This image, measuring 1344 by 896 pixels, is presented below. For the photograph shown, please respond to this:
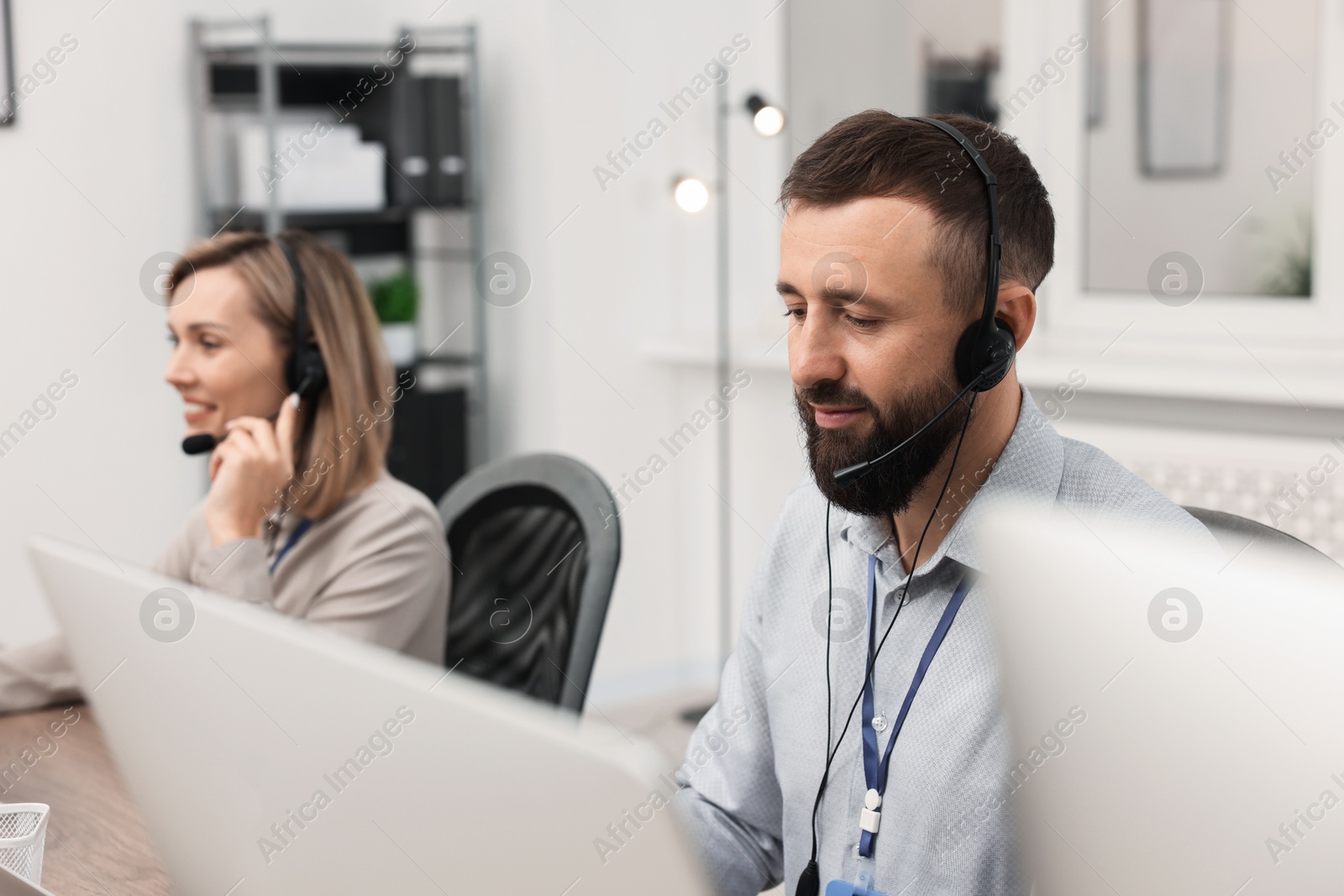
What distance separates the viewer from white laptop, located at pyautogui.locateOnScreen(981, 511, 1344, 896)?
43 centimetres

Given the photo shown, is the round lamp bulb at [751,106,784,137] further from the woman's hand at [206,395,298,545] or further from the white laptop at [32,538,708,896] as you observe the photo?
the white laptop at [32,538,708,896]

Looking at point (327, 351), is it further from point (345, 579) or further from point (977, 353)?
point (977, 353)

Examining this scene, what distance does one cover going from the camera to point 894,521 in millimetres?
1104

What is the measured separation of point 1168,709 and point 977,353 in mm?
587

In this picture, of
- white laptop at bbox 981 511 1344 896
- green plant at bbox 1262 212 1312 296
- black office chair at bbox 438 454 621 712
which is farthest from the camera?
green plant at bbox 1262 212 1312 296

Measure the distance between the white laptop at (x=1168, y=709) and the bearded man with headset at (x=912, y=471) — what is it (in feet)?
1.46

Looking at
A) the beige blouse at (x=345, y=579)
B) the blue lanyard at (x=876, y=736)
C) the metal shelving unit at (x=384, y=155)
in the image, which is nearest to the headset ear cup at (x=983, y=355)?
the blue lanyard at (x=876, y=736)

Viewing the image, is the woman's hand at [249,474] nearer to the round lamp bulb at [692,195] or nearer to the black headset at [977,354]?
the black headset at [977,354]

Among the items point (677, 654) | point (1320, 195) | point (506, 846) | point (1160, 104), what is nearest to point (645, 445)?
point (677, 654)

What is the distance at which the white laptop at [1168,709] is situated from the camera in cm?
43

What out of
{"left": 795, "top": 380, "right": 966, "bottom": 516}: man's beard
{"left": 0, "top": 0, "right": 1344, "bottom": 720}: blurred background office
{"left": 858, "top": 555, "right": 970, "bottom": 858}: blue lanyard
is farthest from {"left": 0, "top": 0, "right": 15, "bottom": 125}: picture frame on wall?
{"left": 858, "top": 555, "right": 970, "bottom": 858}: blue lanyard

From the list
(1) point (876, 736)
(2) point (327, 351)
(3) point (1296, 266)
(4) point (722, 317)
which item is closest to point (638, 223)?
(4) point (722, 317)

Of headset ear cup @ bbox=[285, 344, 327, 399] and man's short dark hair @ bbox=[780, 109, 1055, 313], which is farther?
headset ear cup @ bbox=[285, 344, 327, 399]

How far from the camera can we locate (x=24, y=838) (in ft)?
3.06
